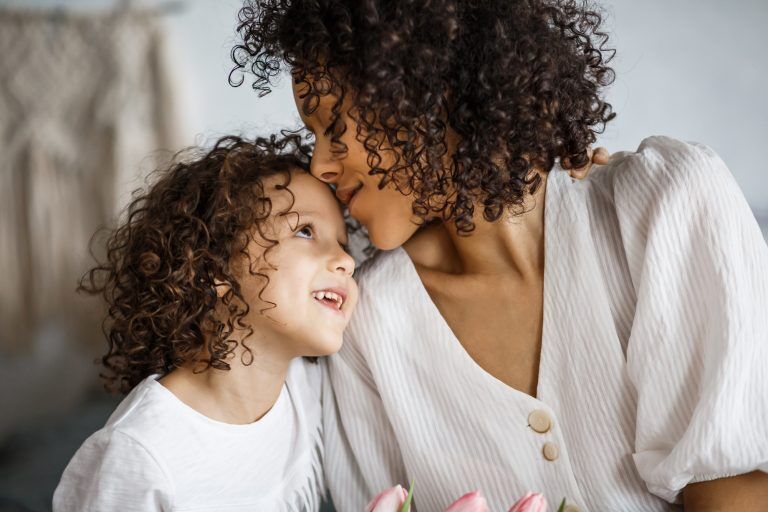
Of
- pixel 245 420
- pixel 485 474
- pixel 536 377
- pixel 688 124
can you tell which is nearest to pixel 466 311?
pixel 536 377

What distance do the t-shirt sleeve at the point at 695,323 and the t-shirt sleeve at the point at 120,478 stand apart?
0.74 meters

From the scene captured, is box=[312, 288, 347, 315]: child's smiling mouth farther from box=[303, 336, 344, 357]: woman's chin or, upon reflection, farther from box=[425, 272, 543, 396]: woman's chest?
box=[425, 272, 543, 396]: woman's chest

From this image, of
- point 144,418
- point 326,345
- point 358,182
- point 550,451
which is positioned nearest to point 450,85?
point 358,182

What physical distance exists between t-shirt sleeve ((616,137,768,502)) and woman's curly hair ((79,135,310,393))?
0.60 meters

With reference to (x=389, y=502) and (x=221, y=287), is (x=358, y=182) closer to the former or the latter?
(x=221, y=287)

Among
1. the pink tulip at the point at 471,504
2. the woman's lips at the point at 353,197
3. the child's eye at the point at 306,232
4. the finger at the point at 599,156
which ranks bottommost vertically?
the pink tulip at the point at 471,504

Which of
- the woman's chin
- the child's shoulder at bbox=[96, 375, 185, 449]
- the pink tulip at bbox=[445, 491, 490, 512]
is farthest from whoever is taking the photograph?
the woman's chin

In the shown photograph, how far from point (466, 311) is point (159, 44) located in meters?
0.84

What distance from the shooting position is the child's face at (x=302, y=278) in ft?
4.49

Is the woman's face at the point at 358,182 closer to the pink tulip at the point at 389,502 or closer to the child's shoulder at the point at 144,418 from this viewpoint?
the child's shoulder at the point at 144,418

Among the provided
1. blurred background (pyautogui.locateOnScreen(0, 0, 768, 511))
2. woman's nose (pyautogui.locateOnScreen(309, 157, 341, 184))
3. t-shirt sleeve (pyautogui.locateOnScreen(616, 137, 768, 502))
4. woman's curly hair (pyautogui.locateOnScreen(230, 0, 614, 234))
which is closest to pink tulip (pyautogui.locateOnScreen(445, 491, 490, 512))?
t-shirt sleeve (pyautogui.locateOnScreen(616, 137, 768, 502))

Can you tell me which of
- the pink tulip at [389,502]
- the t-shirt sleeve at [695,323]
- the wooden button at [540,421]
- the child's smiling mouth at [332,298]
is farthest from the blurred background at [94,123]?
the pink tulip at [389,502]

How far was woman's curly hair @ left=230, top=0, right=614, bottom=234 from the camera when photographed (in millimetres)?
1172

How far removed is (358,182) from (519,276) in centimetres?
33
